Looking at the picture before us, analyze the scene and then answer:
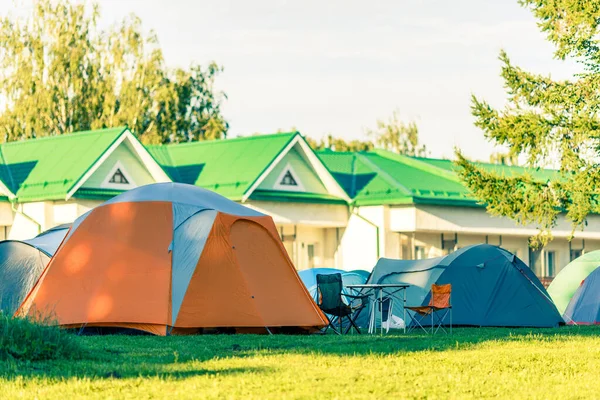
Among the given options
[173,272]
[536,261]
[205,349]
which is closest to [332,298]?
[173,272]

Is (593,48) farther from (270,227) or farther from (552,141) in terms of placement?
(270,227)

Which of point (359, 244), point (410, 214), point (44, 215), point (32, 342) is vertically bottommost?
point (32, 342)

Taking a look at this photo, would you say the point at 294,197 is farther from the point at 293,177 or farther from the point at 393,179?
the point at 393,179

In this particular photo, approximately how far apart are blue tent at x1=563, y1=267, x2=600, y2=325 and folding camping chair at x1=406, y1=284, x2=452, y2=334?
4969 mm

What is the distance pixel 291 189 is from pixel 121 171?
603 cm

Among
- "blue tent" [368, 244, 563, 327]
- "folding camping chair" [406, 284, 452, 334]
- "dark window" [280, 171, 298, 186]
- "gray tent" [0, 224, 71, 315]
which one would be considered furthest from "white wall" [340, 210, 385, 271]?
"gray tent" [0, 224, 71, 315]

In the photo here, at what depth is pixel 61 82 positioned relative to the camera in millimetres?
57875

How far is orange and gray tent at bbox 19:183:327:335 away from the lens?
1820cm

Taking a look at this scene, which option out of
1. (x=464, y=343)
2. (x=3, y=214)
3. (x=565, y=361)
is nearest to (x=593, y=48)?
(x=464, y=343)

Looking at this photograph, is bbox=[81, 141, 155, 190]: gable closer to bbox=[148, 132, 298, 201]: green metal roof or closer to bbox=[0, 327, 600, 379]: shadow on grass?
bbox=[148, 132, 298, 201]: green metal roof

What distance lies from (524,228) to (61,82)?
1013 inches

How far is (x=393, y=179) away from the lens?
136ft

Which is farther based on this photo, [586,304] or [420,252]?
[420,252]

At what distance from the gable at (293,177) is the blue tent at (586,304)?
15147 millimetres
